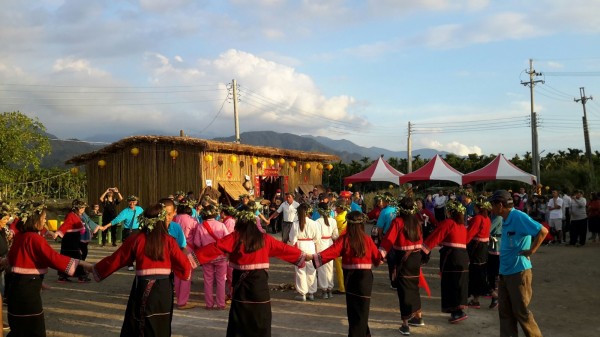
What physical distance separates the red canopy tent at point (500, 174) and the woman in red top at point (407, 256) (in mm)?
13580

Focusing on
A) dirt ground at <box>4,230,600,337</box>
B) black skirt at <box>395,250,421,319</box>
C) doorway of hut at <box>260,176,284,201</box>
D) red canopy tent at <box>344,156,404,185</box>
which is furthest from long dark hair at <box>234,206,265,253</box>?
doorway of hut at <box>260,176,284,201</box>

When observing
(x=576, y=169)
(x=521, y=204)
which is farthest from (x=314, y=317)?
(x=576, y=169)

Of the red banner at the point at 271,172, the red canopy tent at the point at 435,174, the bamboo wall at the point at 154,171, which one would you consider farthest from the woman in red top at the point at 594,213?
the bamboo wall at the point at 154,171

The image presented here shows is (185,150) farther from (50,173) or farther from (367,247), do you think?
(50,173)

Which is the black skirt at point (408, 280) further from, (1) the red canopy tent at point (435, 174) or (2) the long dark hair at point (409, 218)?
(1) the red canopy tent at point (435, 174)

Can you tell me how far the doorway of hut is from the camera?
78.0 ft

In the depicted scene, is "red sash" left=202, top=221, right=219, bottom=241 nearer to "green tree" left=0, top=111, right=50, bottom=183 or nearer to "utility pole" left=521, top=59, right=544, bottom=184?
"green tree" left=0, top=111, right=50, bottom=183

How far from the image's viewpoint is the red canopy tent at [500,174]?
1964 centimetres

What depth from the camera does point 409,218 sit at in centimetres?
735

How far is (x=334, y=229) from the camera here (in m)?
9.48

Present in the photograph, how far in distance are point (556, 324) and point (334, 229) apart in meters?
3.90

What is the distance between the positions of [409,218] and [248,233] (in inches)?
106

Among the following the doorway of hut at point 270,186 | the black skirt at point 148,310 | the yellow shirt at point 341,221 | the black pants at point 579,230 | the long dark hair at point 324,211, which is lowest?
the black pants at point 579,230

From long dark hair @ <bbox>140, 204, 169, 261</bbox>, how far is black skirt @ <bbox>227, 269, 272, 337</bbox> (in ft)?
3.13
